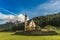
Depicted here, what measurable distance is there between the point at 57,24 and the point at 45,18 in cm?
226

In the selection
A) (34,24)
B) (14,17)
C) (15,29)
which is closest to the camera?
(14,17)

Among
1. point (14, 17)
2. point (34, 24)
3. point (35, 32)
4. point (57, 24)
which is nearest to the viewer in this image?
point (14, 17)

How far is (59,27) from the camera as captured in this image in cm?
2905

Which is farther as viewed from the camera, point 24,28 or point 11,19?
point 24,28

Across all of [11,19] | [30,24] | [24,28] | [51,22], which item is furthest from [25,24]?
[11,19]

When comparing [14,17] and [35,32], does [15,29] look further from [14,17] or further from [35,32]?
[14,17]

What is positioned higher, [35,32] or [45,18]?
[45,18]

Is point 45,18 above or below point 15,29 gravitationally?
above

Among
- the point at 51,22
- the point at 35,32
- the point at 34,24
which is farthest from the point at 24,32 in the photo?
the point at 51,22

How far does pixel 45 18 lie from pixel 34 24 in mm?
3609

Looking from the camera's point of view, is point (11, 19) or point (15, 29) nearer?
point (11, 19)

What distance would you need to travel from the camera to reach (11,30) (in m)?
22.4

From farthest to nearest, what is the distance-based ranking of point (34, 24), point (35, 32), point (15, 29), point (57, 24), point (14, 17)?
1. point (57, 24)
2. point (34, 24)
3. point (15, 29)
4. point (35, 32)
5. point (14, 17)

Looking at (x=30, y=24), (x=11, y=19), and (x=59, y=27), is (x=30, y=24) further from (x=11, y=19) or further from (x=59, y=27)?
(x=11, y=19)
